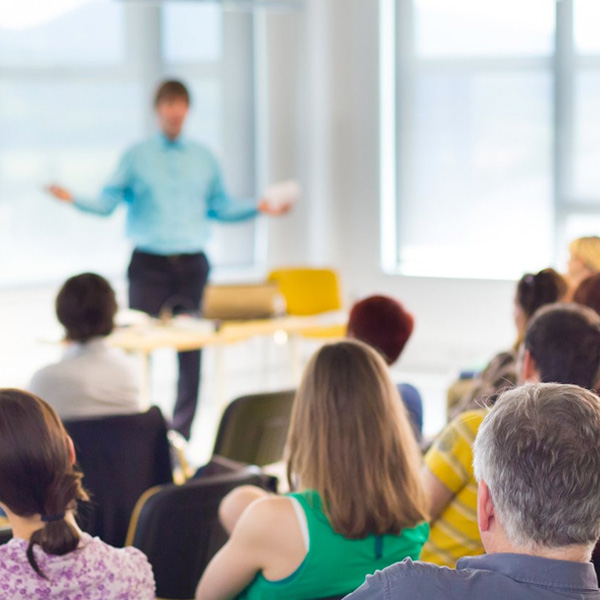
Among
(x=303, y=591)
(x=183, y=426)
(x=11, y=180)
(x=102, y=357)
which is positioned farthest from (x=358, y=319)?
(x=11, y=180)

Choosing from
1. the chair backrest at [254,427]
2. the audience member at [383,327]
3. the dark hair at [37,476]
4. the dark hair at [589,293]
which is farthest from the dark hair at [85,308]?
the dark hair at [37,476]

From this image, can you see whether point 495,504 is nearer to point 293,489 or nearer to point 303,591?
point 303,591

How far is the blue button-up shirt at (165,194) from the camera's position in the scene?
6039 millimetres

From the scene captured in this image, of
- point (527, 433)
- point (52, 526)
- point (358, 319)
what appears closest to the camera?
point (527, 433)

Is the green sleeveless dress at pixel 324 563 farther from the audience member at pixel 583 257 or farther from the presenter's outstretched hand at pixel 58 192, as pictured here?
the presenter's outstretched hand at pixel 58 192

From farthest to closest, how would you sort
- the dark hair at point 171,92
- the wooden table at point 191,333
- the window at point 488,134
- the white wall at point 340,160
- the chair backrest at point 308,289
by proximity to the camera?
1. the white wall at point 340,160
2. the window at point 488,134
3. the chair backrest at point 308,289
4. the dark hair at point 171,92
5. the wooden table at point 191,333

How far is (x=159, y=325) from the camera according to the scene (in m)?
5.40

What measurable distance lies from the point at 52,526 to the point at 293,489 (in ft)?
2.30

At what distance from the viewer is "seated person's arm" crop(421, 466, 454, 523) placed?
2.44 m

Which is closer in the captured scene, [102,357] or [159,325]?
[102,357]

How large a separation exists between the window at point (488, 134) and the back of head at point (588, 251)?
242 centimetres

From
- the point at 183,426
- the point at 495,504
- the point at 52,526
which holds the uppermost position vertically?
the point at 495,504

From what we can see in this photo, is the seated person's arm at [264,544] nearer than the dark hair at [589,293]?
Yes

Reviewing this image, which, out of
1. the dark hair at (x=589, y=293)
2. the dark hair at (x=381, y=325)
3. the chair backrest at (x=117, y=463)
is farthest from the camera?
the dark hair at (x=589, y=293)
